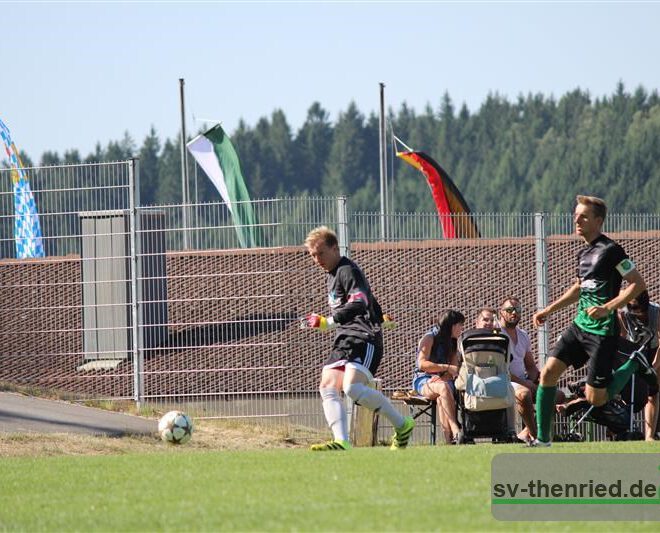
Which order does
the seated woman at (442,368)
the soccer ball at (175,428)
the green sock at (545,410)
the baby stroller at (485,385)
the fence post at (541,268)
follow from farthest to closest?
the fence post at (541,268)
the seated woman at (442,368)
the baby stroller at (485,385)
the soccer ball at (175,428)
the green sock at (545,410)

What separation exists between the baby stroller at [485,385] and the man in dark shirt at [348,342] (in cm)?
234

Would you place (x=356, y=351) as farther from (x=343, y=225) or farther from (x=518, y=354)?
(x=343, y=225)

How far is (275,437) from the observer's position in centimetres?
1689

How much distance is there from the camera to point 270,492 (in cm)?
884

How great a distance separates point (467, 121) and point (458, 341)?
133 meters

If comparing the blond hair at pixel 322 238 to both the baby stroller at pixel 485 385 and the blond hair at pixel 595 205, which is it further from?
the baby stroller at pixel 485 385

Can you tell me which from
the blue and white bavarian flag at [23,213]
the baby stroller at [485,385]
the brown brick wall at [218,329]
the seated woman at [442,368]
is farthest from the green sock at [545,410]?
the blue and white bavarian flag at [23,213]

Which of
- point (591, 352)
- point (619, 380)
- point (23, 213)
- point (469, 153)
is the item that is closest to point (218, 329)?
point (23, 213)

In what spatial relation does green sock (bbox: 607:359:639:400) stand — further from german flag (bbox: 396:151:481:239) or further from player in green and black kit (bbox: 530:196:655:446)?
german flag (bbox: 396:151:481:239)

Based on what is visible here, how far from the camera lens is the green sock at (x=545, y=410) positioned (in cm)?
1141

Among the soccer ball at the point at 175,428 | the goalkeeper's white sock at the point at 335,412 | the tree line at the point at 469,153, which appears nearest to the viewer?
the goalkeeper's white sock at the point at 335,412

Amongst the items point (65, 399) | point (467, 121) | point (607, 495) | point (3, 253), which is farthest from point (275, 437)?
point (467, 121)

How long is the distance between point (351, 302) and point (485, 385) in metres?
2.96

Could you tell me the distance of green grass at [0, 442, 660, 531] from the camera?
7.73m
